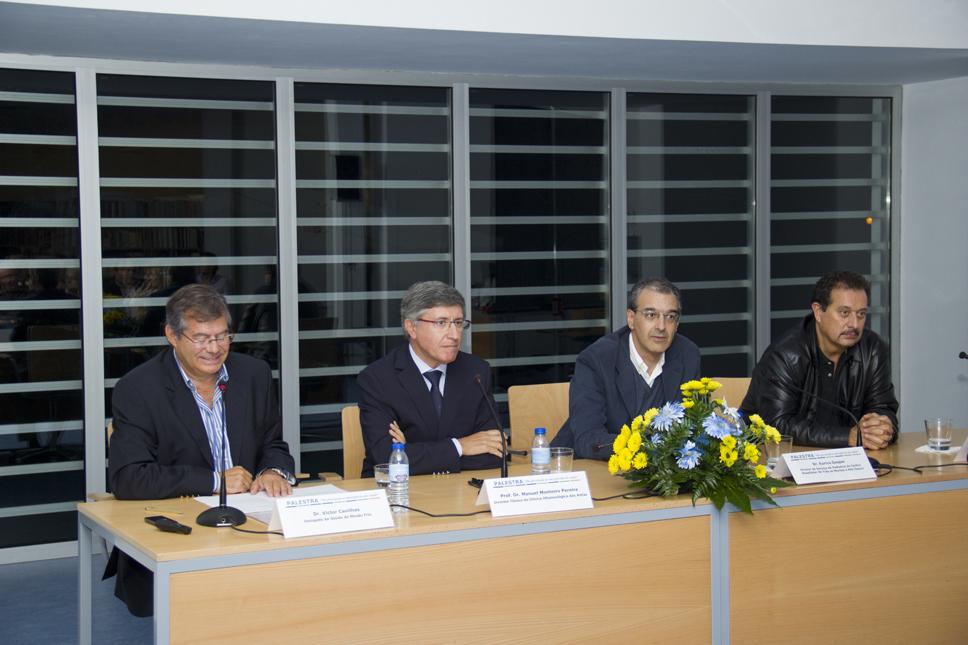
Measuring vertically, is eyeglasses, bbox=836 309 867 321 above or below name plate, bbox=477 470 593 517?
above

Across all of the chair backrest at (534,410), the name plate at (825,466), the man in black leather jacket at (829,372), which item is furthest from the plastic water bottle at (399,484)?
the man in black leather jacket at (829,372)

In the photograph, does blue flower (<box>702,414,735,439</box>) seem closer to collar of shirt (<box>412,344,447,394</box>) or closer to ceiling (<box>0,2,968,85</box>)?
collar of shirt (<box>412,344,447,394</box>)

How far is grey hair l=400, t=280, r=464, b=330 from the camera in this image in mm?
3992

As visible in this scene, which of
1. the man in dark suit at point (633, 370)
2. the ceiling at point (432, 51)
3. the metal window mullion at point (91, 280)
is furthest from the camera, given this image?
the metal window mullion at point (91, 280)

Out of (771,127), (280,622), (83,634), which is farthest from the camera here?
(771,127)

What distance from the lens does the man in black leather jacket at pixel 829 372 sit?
13.8 feet

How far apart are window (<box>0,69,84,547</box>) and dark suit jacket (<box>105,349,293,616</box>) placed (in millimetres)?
1944

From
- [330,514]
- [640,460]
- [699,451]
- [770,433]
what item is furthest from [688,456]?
[330,514]

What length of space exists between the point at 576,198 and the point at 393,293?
45.3 inches

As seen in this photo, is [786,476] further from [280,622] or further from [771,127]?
[771,127]

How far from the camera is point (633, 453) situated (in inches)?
132

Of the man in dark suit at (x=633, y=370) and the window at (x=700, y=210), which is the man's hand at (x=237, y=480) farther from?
the window at (x=700, y=210)

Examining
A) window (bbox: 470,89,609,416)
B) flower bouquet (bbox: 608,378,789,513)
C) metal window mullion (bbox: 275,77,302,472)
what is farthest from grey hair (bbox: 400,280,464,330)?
window (bbox: 470,89,609,416)

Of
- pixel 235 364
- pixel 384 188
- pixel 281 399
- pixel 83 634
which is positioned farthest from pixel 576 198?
pixel 83 634
